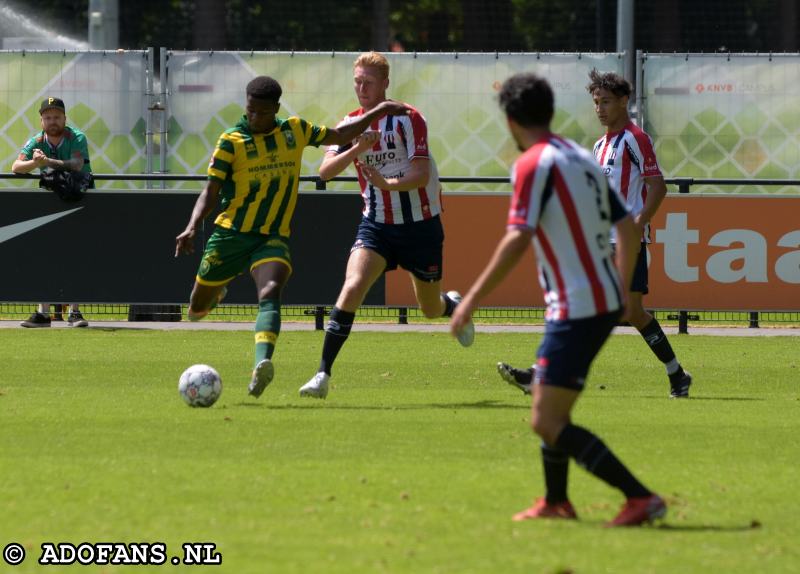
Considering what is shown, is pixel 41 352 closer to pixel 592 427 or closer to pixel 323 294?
pixel 323 294

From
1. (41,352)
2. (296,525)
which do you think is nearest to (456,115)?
(41,352)

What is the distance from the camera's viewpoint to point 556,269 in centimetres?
641

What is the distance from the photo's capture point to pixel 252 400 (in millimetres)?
10664

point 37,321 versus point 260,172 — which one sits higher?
point 260,172

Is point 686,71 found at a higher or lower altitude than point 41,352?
higher

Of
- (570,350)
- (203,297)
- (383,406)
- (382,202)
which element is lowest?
(383,406)

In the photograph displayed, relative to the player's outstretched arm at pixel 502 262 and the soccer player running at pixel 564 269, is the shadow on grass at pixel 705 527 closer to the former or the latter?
the soccer player running at pixel 564 269

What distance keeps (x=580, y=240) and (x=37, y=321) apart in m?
11.2

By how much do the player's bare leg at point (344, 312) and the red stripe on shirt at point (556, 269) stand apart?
4.30 meters

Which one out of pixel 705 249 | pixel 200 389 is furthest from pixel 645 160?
pixel 705 249

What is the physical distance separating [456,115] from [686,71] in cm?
257

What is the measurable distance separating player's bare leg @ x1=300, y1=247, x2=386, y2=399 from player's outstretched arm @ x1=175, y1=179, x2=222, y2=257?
100 centimetres

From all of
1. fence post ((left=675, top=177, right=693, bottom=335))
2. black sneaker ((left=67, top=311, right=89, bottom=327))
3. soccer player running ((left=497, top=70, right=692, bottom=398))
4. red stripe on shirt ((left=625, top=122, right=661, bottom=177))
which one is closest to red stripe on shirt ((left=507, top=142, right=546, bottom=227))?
soccer player running ((left=497, top=70, right=692, bottom=398))

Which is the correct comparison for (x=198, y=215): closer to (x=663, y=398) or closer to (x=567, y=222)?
(x=663, y=398)
